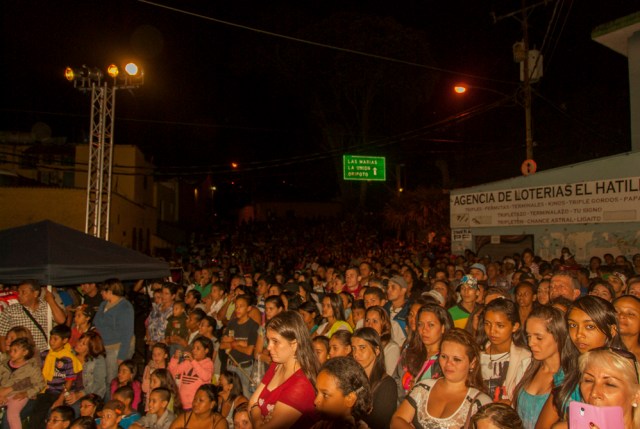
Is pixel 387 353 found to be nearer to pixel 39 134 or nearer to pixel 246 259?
pixel 246 259

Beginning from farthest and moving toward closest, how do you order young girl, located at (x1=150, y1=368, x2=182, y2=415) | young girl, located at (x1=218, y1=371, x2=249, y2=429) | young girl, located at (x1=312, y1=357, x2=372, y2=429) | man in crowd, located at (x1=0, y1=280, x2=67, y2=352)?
man in crowd, located at (x1=0, y1=280, x2=67, y2=352)
young girl, located at (x1=150, y1=368, x2=182, y2=415)
young girl, located at (x1=218, y1=371, x2=249, y2=429)
young girl, located at (x1=312, y1=357, x2=372, y2=429)

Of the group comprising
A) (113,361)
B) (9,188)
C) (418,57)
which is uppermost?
(418,57)

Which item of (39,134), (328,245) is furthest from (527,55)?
(39,134)

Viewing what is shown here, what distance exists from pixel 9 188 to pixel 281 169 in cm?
2890

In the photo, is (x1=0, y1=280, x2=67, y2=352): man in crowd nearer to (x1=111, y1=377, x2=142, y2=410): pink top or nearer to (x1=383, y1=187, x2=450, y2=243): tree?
(x1=111, y1=377, x2=142, y2=410): pink top

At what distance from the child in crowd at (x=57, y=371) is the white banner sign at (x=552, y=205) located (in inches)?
518

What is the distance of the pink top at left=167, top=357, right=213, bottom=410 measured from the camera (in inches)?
235

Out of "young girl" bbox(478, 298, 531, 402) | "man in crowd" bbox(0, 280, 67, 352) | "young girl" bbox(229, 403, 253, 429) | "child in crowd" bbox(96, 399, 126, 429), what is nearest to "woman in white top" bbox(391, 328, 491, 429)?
"young girl" bbox(478, 298, 531, 402)

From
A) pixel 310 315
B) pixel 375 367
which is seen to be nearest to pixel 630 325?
pixel 375 367

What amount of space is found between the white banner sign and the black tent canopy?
11306 millimetres

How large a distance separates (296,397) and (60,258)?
21.7ft

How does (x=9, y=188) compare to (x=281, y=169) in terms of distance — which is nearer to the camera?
(x=9, y=188)

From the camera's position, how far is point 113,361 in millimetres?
7402

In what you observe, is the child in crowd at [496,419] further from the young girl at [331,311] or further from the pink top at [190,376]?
the pink top at [190,376]
